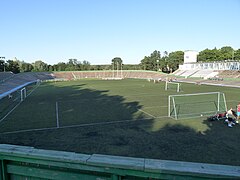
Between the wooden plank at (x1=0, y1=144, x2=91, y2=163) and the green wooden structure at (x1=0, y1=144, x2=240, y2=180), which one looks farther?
the wooden plank at (x1=0, y1=144, x2=91, y2=163)

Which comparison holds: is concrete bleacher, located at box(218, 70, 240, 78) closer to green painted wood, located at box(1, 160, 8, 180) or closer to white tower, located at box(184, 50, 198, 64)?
white tower, located at box(184, 50, 198, 64)

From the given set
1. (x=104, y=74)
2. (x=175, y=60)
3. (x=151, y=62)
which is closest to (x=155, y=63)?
(x=151, y=62)

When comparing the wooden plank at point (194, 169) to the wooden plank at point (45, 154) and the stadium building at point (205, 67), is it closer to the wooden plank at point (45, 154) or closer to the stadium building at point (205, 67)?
the wooden plank at point (45, 154)

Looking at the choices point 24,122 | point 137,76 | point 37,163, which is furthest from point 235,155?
point 137,76

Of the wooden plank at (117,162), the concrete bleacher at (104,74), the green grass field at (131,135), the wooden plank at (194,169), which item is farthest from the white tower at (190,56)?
the wooden plank at (117,162)

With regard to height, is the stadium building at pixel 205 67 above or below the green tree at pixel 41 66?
below

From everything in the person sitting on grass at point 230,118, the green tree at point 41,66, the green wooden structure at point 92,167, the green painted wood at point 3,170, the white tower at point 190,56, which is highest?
the white tower at point 190,56

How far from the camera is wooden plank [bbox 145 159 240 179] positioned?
6.26 feet

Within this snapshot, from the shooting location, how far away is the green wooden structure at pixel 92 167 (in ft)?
6.43

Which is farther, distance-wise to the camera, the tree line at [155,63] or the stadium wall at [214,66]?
the tree line at [155,63]

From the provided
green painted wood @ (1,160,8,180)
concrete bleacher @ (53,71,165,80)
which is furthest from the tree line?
green painted wood @ (1,160,8,180)

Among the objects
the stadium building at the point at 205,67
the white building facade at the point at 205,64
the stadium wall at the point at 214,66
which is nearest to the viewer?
the stadium wall at the point at 214,66

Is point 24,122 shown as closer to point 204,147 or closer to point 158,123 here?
point 158,123

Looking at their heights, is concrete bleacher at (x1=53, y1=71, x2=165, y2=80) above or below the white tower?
below
